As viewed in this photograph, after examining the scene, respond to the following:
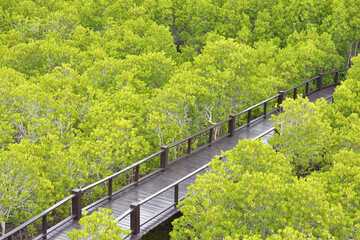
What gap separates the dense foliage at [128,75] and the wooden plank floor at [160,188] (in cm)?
136

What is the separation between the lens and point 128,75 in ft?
75.9

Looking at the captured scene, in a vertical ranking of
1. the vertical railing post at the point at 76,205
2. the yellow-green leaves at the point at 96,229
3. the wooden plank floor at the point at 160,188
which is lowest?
the wooden plank floor at the point at 160,188

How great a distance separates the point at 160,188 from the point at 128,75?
8035mm

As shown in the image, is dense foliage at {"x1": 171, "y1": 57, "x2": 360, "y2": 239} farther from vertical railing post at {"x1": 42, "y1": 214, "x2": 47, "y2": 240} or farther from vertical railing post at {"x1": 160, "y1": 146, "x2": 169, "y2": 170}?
vertical railing post at {"x1": 42, "y1": 214, "x2": 47, "y2": 240}

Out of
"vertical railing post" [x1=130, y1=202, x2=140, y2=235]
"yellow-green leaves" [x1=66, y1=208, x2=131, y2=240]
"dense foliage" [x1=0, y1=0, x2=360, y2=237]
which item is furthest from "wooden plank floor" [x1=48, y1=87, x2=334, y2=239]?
"yellow-green leaves" [x1=66, y1=208, x2=131, y2=240]

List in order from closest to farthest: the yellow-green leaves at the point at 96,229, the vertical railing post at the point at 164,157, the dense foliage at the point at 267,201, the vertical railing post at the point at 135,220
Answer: the yellow-green leaves at the point at 96,229 < the dense foliage at the point at 267,201 < the vertical railing post at the point at 135,220 < the vertical railing post at the point at 164,157

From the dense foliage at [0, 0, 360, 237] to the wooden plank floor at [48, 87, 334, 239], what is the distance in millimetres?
1357

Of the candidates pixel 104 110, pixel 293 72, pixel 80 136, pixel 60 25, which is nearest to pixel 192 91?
pixel 104 110

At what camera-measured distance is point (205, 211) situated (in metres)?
13.3

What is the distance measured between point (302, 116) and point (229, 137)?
3951mm

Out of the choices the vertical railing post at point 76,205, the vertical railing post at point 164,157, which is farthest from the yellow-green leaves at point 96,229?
the vertical railing post at point 164,157

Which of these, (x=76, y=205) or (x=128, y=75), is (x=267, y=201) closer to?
(x=76, y=205)

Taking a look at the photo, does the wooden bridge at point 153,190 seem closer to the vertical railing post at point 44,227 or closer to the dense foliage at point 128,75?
the vertical railing post at point 44,227

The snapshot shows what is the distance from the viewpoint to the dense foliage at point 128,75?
17.8 metres
